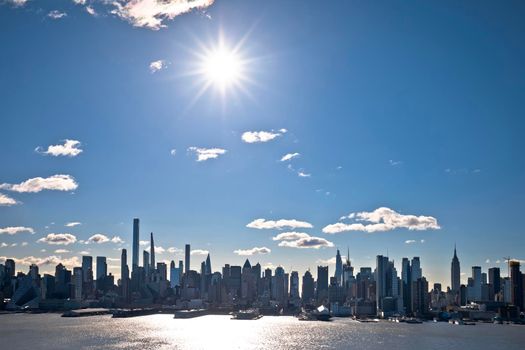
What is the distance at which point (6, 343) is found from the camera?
170m

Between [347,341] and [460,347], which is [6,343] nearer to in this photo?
[347,341]

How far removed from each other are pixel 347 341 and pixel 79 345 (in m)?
88.7

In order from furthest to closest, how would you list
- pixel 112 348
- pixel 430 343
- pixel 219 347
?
1. pixel 430 343
2. pixel 219 347
3. pixel 112 348

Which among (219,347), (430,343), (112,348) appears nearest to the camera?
(112,348)

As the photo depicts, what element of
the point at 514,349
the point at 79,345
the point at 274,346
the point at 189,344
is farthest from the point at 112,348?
the point at 514,349

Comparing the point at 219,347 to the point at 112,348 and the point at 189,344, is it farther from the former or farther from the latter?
the point at 112,348

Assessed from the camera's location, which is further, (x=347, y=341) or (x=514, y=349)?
(x=347, y=341)

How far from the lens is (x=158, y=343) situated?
602ft

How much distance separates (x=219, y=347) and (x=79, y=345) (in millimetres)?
41893

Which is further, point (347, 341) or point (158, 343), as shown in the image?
point (347, 341)

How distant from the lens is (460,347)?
591 ft

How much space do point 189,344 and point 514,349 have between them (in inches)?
4049

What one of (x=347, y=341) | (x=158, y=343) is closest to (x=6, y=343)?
(x=158, y=343)

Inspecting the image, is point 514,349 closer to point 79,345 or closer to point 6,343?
point 79,345
